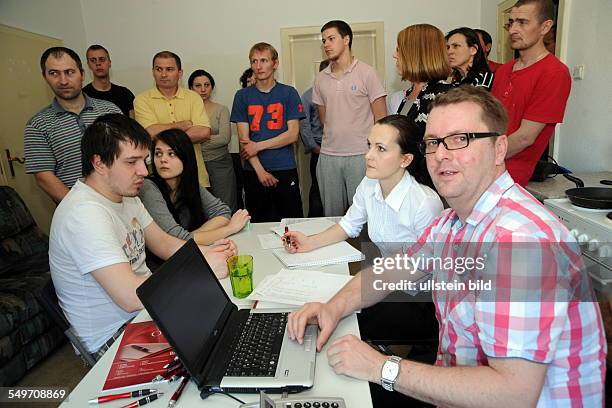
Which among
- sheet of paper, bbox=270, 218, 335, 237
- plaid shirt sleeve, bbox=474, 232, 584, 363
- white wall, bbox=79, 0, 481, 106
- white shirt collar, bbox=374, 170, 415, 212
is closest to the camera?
plaid shirt sleeve, bbox=474, 232, 584, 363

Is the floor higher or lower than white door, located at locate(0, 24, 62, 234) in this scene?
lower

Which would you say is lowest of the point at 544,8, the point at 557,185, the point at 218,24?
the point at 557,185

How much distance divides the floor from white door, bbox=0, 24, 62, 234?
1661mm

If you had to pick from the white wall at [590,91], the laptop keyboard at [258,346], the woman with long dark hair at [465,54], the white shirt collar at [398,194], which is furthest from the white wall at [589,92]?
the laptop keyboard at [258,346]

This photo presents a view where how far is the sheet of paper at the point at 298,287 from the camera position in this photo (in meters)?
1.26

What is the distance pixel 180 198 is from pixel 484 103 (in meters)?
1.61

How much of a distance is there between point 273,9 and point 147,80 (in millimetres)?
1591

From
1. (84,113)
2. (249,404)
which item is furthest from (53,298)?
(84,113)

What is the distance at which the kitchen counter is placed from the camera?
213cm

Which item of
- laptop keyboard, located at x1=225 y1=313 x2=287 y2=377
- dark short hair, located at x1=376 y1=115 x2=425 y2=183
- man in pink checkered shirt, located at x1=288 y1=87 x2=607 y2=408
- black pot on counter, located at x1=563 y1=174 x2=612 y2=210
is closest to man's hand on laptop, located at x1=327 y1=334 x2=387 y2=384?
man in pink checkered shirt, located at x1=288 y1=87 x2=607 y2=408

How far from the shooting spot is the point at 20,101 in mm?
3547

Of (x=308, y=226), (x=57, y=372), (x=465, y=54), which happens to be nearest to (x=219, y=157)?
(x=308, y=226)

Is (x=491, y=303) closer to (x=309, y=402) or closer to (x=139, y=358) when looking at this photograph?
(x=309, y=402)

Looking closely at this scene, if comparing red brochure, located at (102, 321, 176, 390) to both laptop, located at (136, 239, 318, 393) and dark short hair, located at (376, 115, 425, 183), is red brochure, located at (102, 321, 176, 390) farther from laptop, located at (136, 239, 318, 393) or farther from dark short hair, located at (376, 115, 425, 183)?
dark short hair, located at (376, 115, 425, 183)
